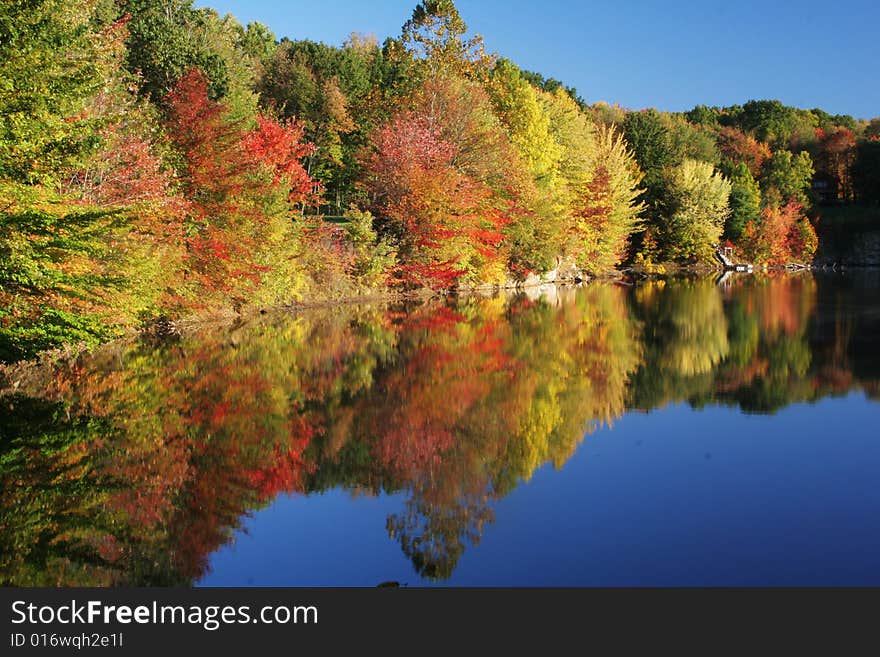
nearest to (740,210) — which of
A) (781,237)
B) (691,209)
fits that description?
(781,237)

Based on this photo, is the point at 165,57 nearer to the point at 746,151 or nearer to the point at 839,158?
the point at 746,151

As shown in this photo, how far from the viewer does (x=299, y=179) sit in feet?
117

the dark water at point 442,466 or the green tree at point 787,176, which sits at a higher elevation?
the green tree at point 787,176

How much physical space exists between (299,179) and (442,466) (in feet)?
86.5

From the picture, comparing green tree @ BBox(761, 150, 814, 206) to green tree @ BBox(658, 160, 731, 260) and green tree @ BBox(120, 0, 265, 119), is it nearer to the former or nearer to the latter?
green tree @ BBox(658, 160, 731, 260)

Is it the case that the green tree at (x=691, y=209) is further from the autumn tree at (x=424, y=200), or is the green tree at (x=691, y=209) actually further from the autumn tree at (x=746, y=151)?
the autumn tree at (x=424, y=200)

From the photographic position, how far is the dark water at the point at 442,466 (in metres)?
8.06

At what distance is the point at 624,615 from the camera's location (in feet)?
22.3

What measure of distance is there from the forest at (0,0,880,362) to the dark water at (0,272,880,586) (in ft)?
9.16

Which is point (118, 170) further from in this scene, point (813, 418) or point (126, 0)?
point (126, 0)

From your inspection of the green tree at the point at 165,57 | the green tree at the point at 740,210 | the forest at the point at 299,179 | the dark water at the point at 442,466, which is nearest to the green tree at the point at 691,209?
the forest at the point at 299,179

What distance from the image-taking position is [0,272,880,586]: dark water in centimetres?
806

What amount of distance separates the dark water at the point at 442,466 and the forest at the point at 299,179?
9.16 ft

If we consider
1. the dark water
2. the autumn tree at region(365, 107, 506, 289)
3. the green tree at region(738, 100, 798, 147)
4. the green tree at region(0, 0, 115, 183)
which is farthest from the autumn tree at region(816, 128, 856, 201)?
the green tree at region(0, 0, 115, 183)
